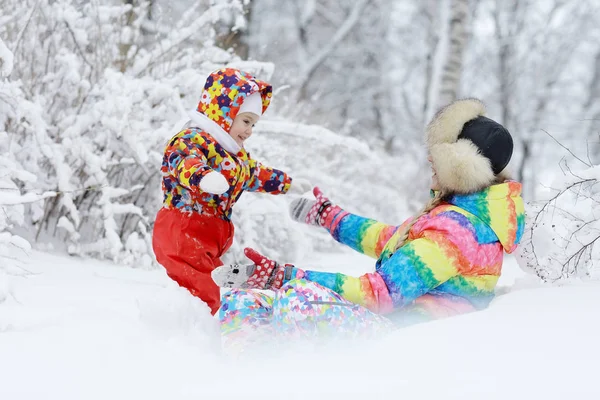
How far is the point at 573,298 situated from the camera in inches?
71.9

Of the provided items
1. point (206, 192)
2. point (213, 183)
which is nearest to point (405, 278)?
point (213, 183)

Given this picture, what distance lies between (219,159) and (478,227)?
3.75ft

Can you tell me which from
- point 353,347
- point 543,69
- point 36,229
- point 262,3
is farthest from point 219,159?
point 543,69

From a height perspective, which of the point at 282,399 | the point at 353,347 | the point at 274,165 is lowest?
Result: the point at 274,165

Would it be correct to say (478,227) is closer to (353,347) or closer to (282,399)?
(353,347)

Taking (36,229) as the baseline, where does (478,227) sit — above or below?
above

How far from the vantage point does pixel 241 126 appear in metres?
2.64

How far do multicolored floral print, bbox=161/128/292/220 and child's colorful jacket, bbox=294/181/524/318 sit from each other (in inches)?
26.8

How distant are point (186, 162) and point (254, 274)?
588 mm

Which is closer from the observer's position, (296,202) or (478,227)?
(478,227)

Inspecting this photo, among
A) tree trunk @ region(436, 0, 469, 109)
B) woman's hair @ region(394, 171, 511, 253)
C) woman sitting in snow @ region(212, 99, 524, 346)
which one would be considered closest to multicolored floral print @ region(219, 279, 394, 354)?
woman sitting in snow @ region(212, 99, 524, 346)

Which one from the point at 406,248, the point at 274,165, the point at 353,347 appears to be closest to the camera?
the point at 353,347

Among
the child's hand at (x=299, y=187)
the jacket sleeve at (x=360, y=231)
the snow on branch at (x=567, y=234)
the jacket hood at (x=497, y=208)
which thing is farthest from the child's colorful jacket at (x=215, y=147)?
the snow on branch at (x=567, y=234)

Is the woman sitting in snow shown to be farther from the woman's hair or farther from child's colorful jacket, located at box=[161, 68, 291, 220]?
child's colorful jacket, located at box=[161, 68, 291, 220]
